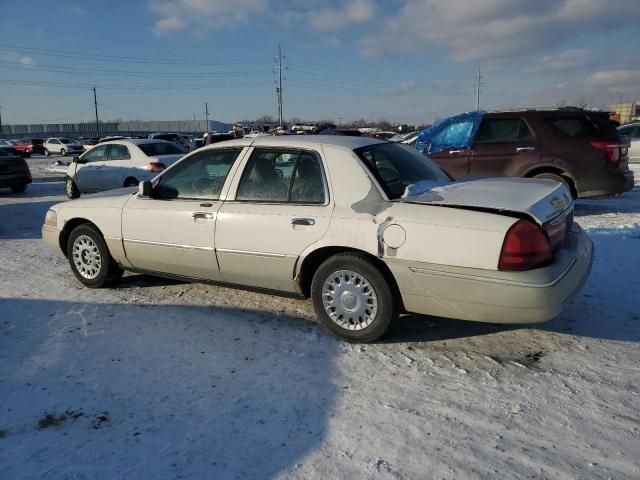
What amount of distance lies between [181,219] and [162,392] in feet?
5.60

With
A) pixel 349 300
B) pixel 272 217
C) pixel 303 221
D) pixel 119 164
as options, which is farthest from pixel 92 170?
pixel 349 300

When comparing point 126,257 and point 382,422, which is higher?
point 126,257

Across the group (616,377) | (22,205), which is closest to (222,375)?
(616,377)

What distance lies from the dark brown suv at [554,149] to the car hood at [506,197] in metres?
4.17

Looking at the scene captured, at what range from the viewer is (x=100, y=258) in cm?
505

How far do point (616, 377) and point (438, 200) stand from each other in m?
1.59

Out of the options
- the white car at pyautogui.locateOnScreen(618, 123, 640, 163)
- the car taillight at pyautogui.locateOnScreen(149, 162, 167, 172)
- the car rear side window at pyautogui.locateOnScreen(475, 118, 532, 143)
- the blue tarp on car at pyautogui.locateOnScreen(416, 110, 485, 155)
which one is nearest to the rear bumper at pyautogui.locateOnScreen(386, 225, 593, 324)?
the car rear side window at pyautogui.locateOnScreen(475, 118, 532, 143)

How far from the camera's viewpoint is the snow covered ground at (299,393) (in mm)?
2480

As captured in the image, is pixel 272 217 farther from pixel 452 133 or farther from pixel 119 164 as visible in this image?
pixel 119 164

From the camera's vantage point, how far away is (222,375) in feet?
10.9

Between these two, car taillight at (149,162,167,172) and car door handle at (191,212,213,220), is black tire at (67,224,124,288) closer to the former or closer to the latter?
car door handle at (191,212,213,220)

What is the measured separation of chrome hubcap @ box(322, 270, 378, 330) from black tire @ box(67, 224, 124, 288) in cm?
245

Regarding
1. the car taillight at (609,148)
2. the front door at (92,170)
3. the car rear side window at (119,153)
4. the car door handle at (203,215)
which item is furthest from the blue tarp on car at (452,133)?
the front door at (92,170)

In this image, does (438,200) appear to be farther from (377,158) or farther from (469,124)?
(469,124)
